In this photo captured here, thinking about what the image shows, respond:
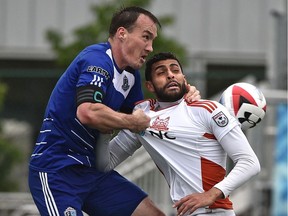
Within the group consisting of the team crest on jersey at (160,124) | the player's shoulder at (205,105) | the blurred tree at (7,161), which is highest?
the player's shoulder at (205,105)

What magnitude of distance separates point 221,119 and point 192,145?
302 mm

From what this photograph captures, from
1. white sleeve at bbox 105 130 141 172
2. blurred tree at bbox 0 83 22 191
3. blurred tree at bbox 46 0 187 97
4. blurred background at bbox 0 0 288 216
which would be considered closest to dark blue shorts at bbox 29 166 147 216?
white sleeve at bbox 105 130 141 172

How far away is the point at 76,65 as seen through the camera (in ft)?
26.1

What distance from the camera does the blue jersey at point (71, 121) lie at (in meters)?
7.97

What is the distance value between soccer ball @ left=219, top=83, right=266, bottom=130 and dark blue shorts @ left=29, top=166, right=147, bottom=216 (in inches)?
36.2

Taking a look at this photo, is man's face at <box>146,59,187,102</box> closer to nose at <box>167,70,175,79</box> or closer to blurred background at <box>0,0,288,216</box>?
nose at <box>167,70,175,79</box>

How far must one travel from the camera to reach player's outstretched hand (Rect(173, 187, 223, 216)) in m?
7.66

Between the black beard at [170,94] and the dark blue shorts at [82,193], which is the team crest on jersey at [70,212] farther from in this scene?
the black beard at [170,94]

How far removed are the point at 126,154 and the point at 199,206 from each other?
1.05 meters

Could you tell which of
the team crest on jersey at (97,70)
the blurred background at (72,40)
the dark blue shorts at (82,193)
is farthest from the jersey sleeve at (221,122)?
the blurred background at (72,40)

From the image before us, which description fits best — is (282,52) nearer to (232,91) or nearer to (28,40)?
(232,91)

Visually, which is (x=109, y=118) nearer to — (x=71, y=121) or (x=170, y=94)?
(x=71, y=121)

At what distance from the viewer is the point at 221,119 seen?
780cm

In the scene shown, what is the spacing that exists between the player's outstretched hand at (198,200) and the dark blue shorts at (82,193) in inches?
30.7
